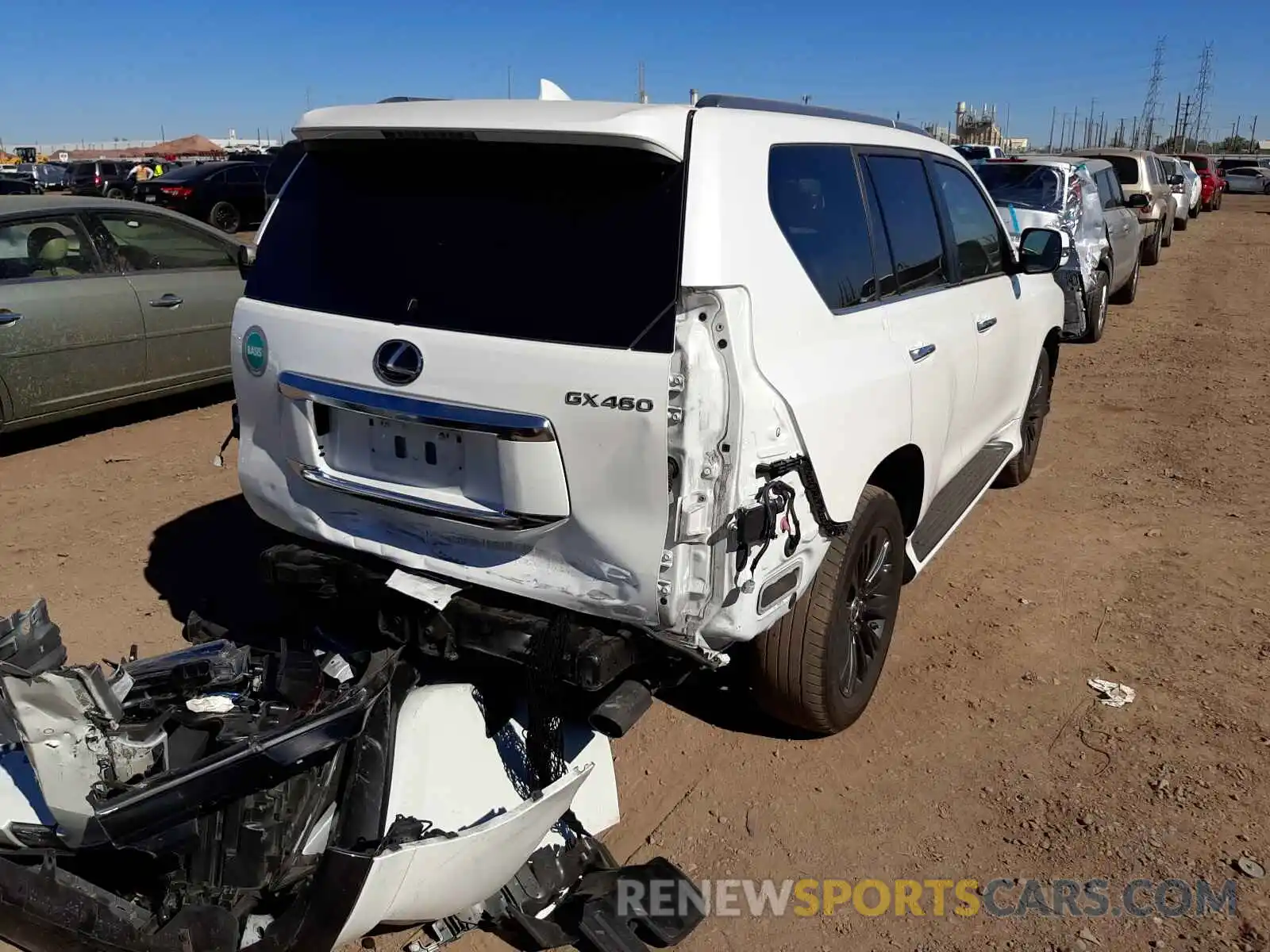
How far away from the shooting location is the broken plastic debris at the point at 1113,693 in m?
3.86

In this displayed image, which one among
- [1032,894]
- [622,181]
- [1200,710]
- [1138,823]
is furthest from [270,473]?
[1200,710]

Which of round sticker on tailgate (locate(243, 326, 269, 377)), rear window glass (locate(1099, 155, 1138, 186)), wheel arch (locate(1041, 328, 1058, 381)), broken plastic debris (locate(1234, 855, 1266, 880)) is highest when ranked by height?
rear window glass (locate(1099, 155, 1138, 186))

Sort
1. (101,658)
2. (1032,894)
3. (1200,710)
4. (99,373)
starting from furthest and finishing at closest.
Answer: (99,373) < (101,658) < (1200,710) < (1032,894)

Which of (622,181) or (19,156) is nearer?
(622,181)

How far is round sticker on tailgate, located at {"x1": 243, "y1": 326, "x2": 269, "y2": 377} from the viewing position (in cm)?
312

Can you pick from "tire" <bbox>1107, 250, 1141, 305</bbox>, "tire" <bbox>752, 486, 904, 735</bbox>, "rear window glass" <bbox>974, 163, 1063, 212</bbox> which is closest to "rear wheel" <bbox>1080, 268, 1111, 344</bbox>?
"rear window glass" <bbox>974, 163, 1063, 212</bbox>

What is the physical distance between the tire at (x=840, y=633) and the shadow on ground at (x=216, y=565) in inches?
89.7

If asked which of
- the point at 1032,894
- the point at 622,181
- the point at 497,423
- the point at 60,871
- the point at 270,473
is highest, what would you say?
the point at 622,181

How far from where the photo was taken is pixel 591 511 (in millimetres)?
2613

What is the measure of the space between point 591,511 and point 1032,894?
5.68 ft

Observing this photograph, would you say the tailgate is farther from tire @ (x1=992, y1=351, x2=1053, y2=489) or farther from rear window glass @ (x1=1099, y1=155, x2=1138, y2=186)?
rear window glass @ (x1=1099, y1=155, x2=1138, y2=186)

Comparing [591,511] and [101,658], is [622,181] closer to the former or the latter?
[591,511]

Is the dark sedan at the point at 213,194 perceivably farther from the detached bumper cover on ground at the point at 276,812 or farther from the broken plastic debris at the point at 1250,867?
the broken plastic debris at the point at 1250,867

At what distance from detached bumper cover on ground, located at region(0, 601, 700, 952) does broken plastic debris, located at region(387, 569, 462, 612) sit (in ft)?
0.69
